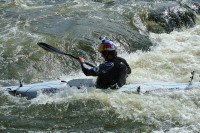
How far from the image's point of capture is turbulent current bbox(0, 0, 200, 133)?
6.43m

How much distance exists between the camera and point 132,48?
434 inches

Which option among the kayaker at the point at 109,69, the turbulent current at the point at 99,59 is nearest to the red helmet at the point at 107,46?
the kayaker at the point at 109,69

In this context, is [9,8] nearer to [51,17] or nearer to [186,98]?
[51,17]

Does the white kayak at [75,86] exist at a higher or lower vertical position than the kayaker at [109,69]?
lower

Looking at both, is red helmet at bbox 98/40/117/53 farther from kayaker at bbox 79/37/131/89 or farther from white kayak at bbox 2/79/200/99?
white kayak at bbox 2/79/200/99

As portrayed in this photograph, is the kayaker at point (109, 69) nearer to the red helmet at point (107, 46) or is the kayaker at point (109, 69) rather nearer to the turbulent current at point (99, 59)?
the red helmet at point (107, 46)

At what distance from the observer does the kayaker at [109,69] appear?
6965 mm

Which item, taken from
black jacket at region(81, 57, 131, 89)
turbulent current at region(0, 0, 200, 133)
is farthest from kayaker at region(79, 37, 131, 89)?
turbulent current at region(0, 0, 200, 133)

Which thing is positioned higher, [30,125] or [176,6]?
[176,6]

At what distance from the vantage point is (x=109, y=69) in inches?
275

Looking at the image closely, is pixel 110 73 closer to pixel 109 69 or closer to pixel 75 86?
pixel 109 69

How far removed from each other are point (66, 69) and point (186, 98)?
11.0 feet

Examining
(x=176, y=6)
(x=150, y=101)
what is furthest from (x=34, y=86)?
(x=176, y=6)

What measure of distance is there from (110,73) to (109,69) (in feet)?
0.31
